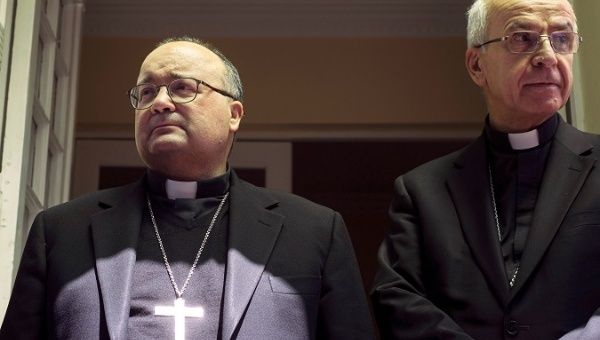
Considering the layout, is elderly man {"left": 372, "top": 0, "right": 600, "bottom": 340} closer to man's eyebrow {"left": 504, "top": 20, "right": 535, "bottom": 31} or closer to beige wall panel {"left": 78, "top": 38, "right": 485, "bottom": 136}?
man's eyebrow {"left": 504, "top": 20, "right": 535, "bottom": 31}

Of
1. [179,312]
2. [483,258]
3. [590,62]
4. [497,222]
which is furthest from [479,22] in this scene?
[179,312]

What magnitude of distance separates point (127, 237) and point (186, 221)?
212 millimetres

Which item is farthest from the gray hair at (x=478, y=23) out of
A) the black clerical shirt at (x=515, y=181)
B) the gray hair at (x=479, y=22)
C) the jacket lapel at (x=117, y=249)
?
the jacket lapel at (x=117, y=249)

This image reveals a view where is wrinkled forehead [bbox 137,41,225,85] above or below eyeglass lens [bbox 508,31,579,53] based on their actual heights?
below

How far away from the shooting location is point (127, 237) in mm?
2871

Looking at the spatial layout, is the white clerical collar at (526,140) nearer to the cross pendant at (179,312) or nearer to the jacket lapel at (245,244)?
the jacket lapel at (245,244)

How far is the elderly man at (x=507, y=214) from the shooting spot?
2600 millimetres

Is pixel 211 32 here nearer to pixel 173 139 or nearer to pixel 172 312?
pixel 173 139

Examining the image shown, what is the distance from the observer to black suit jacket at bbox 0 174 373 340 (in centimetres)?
271

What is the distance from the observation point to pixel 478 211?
9.27ft

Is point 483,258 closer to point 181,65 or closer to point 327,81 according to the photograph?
point 181,65

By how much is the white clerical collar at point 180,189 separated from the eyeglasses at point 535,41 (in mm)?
995

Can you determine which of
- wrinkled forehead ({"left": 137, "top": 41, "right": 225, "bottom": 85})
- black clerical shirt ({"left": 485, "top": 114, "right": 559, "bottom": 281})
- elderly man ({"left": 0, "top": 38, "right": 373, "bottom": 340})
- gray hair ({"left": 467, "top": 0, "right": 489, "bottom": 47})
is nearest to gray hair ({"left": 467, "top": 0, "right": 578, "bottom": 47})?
gray hair ({"left": 467, "top": 0, "right": 489, "bottom": 47})

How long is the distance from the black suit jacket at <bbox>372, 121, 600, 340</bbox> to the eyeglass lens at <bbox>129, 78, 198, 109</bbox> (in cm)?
67
